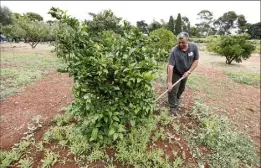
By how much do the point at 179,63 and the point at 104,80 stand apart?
5.29 ft

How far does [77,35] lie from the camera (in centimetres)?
268

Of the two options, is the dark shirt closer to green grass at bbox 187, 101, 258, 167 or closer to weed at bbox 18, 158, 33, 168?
green grass at bbox 187, 101, 258, 167

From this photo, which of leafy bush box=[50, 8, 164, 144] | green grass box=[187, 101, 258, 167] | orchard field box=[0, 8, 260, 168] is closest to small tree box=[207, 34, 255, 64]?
orchard field box=[0, 8, 260, 168]

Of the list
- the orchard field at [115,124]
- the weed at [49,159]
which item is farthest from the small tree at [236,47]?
the weed at [49,159]

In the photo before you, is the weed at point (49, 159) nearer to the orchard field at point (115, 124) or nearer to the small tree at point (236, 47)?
the orchard field at point (115, 124)

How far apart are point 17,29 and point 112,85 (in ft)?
65.7

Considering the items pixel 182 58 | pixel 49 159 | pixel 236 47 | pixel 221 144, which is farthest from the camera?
pixel 236 47

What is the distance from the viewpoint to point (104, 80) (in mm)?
2650

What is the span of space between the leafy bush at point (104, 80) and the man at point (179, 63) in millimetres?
916

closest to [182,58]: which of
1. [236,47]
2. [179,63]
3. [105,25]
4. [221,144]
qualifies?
[179,63]

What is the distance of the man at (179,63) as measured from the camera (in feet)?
11.9

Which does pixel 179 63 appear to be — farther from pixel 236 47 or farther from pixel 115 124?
pixel 236 47

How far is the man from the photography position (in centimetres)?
362

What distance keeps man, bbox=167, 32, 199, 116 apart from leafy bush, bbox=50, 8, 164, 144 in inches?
36.1
